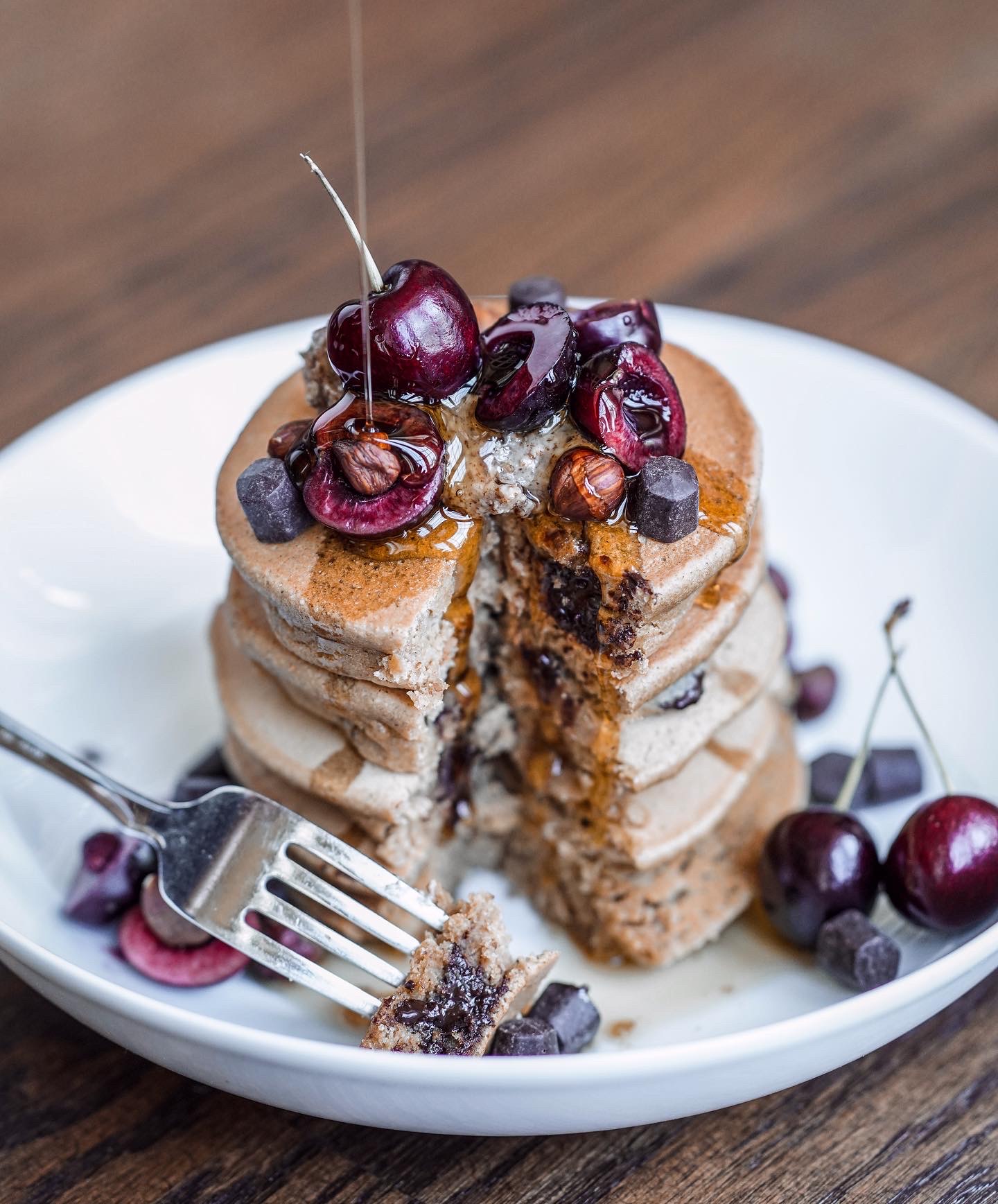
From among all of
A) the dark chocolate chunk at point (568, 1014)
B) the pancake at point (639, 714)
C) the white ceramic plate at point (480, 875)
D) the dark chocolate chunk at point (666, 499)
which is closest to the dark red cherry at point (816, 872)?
the white ceramic plate at point (480, 875)

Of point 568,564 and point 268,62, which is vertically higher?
point 268,62

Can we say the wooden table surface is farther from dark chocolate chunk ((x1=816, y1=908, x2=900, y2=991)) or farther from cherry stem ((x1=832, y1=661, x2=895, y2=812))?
dark chocolate chunk ((x1=816, y1=908, x2=900, y2=991))

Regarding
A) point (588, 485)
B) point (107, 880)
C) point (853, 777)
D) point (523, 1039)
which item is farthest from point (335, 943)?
point (853, 777)

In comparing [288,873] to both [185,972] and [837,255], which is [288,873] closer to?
[185,972]

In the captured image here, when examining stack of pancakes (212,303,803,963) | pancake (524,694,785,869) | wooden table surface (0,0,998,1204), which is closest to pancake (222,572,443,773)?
stack of pancakes (212,303,803,963)

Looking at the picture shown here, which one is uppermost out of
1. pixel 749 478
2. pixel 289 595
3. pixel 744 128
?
pixel 289 595

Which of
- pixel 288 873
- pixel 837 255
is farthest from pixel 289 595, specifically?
pixel 837 255

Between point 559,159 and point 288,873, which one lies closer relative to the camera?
point 288,873
